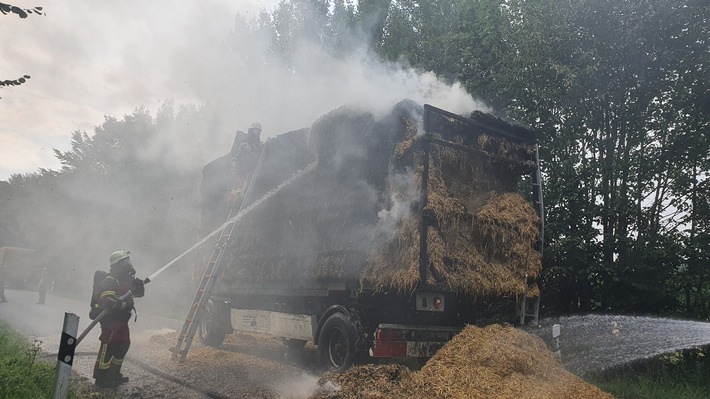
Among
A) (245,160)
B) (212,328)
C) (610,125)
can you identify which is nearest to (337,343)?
(212,328)

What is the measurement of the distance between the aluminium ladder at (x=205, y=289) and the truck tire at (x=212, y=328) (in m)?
1.35

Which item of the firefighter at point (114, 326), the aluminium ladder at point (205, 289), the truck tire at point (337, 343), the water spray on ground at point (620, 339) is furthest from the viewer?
the aluminium ladder at point (205, 289)

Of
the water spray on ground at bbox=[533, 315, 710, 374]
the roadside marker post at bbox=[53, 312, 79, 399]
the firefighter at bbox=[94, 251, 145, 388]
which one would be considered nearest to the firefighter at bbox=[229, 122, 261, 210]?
the firefighter at bbox=[94, 251, 145, 388]

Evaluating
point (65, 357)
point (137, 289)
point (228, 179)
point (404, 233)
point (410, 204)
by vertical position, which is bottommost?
point (65, 357)

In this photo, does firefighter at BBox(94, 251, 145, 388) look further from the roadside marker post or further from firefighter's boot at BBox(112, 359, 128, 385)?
the roadside marker post

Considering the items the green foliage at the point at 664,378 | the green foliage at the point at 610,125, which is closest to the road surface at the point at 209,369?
the green foliage at the point at 664,378

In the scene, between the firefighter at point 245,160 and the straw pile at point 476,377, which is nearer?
the straw pile at point 476,377

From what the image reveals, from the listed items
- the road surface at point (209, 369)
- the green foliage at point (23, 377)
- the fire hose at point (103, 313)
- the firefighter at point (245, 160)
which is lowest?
the road surface at point (209, 369)

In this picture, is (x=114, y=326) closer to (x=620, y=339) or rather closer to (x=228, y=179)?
(x=228, y=179)

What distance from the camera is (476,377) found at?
5055mm

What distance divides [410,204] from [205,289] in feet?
13.5

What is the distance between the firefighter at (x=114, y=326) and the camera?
6.16 meters

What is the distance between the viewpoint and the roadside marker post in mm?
3979

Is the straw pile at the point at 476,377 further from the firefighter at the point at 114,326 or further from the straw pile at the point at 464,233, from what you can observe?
the firefighter at the point at 114,326
